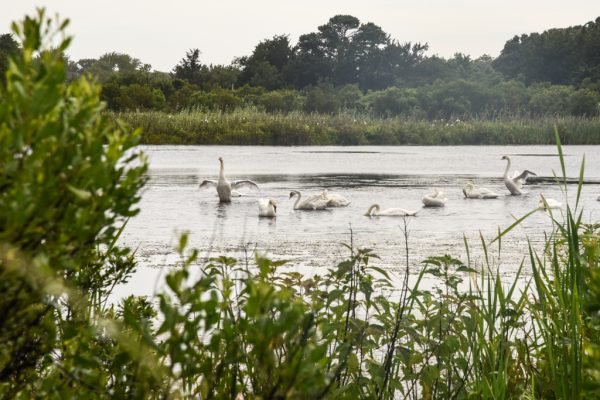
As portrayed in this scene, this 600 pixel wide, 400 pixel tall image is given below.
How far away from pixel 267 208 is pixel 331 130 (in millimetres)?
32382

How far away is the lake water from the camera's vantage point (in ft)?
30.4

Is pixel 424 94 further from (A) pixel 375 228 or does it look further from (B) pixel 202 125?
(A) pixel 375 228

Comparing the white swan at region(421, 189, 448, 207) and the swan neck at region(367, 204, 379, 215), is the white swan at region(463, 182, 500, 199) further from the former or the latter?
the swan neck at region(367, 204, 379, 215)

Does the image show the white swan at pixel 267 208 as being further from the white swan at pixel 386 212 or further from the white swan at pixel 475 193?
the white swan at pixel 475 193

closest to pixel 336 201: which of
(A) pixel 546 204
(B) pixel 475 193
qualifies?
(B) pixel 475 193

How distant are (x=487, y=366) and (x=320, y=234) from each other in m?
7.43

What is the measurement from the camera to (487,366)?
414cm

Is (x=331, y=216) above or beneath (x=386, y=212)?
beneath

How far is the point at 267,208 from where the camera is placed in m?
A: 13.4

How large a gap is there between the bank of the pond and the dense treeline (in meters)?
3.13

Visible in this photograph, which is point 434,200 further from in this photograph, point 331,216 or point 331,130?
point 331,130

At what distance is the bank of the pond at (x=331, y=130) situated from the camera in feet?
138

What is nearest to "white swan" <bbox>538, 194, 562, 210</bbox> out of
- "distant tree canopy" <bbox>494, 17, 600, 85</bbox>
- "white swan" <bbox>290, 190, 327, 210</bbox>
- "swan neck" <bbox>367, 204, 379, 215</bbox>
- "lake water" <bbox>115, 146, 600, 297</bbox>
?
"lake water" <bbox>115, 146, 600, 297</bbox>

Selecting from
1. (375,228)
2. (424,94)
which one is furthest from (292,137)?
(375,228)
